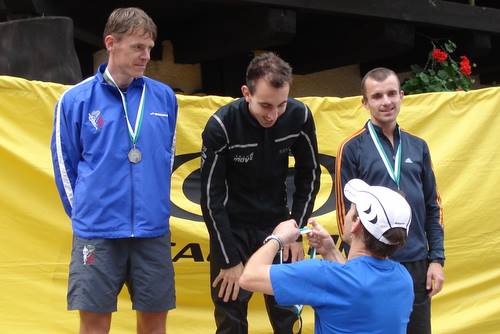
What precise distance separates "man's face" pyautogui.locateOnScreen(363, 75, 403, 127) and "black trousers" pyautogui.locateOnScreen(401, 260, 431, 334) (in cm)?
76

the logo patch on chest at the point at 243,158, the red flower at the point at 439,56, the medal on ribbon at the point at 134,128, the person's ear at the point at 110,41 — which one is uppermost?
the red flower at the point at 439,56

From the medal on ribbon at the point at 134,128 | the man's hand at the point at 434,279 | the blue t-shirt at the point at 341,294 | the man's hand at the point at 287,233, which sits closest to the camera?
the blue t-shirt at the point at 341,294

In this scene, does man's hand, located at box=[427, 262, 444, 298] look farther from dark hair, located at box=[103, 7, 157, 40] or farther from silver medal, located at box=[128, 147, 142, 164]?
dark hair, located at box=[103, 7, 157, 40]

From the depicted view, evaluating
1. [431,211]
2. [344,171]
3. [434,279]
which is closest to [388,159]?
[344,171]

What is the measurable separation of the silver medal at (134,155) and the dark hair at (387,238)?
126 cm

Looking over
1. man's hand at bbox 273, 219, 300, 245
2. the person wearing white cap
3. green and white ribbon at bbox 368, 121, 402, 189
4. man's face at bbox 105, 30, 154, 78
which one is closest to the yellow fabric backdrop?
man's face at bbox 105, 30, 154, 78

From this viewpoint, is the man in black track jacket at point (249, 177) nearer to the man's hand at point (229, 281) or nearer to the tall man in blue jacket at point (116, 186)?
the man's hand at point (229, 281)

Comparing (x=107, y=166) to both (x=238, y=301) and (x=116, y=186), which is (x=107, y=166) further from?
(x=238, y=301)

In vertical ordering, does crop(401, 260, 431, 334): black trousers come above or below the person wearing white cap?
below

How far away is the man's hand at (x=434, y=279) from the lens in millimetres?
4156

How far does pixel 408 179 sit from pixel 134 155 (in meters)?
1.42

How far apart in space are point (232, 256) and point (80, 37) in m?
3.08

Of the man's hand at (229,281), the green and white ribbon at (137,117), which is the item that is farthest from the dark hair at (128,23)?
the man's hand at (229,281)

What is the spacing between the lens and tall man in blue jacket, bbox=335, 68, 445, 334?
162 inches
